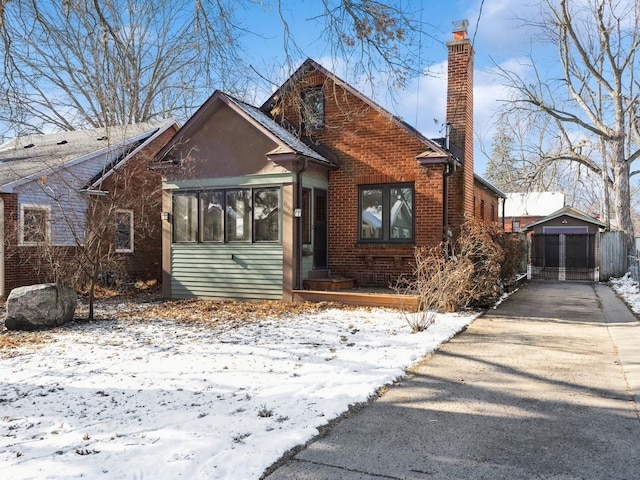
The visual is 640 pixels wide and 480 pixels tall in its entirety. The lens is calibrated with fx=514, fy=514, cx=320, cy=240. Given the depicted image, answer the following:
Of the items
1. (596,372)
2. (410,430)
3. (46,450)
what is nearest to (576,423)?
(410,430)

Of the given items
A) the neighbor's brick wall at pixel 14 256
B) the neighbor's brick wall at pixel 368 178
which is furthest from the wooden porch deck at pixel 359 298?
the neighbor's brick wall at pixel 14 256

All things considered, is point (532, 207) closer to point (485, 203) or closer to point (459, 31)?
point (485, 203)

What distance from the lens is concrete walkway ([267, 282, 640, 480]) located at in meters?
3.44

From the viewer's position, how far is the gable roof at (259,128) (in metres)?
11.6

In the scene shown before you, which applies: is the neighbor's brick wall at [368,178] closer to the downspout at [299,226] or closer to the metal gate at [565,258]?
the downspout at [299,226]

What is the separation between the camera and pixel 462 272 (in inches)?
384

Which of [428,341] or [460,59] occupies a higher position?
[460,59]

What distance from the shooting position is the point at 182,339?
7844 millimetres

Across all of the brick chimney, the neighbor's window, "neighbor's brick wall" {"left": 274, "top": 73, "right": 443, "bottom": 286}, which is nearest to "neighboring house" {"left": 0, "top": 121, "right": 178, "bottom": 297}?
the neighbor's window

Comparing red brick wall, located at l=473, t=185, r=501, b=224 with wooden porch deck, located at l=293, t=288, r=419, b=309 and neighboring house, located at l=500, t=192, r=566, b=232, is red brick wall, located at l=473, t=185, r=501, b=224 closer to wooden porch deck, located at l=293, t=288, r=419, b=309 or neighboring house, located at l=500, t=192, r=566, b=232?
wooden porch deck, located at l=293, t=288, r=419, b=309

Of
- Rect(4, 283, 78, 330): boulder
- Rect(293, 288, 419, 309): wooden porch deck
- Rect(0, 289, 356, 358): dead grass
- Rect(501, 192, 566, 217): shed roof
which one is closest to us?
Rect(0, 289, 356, 358): dead grass

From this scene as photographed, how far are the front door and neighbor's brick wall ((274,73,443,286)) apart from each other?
0.53 feet

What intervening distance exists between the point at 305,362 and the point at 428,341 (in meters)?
2.12

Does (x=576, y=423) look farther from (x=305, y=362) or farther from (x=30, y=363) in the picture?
(x=30, y=363)
